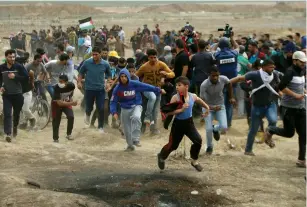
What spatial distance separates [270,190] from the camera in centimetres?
787

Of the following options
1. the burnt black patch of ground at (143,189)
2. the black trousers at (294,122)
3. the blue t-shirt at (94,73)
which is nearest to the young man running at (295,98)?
the black trousers at (294,122)

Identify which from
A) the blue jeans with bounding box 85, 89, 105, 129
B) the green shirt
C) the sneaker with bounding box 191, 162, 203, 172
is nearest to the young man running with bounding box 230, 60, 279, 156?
the sneaker with bounding box 191, 162, 203, 172

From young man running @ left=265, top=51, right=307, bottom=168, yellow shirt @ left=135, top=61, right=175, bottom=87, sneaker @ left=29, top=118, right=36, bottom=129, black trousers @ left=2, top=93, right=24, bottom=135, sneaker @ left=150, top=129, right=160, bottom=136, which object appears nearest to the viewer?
young man running @ left=265, top=51, right=307, bottom=168

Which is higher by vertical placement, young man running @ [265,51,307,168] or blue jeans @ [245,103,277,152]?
young man running @ [265,51,307,168]

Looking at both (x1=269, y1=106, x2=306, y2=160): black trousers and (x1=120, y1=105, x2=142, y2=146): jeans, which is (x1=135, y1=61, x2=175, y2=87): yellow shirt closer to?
(x1=120, y1=105, x2=142, y2=146): jeans

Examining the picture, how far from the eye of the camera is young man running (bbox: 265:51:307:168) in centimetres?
879

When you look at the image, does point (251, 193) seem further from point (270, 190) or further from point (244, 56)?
point (244, 56)

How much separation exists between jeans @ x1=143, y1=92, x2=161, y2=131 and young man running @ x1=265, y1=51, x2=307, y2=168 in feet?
11.2

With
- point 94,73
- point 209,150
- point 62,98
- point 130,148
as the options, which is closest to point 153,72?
point 94,73

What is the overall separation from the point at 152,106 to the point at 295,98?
3715 millimetres

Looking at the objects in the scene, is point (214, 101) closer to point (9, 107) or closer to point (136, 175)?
point (136, 175)

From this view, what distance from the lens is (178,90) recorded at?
8422mm

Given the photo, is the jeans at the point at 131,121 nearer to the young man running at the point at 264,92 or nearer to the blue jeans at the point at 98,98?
the blue jeans at the point at 98,98

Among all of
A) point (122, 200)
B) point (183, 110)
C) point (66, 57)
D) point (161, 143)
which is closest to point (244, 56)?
point (161, 143)
